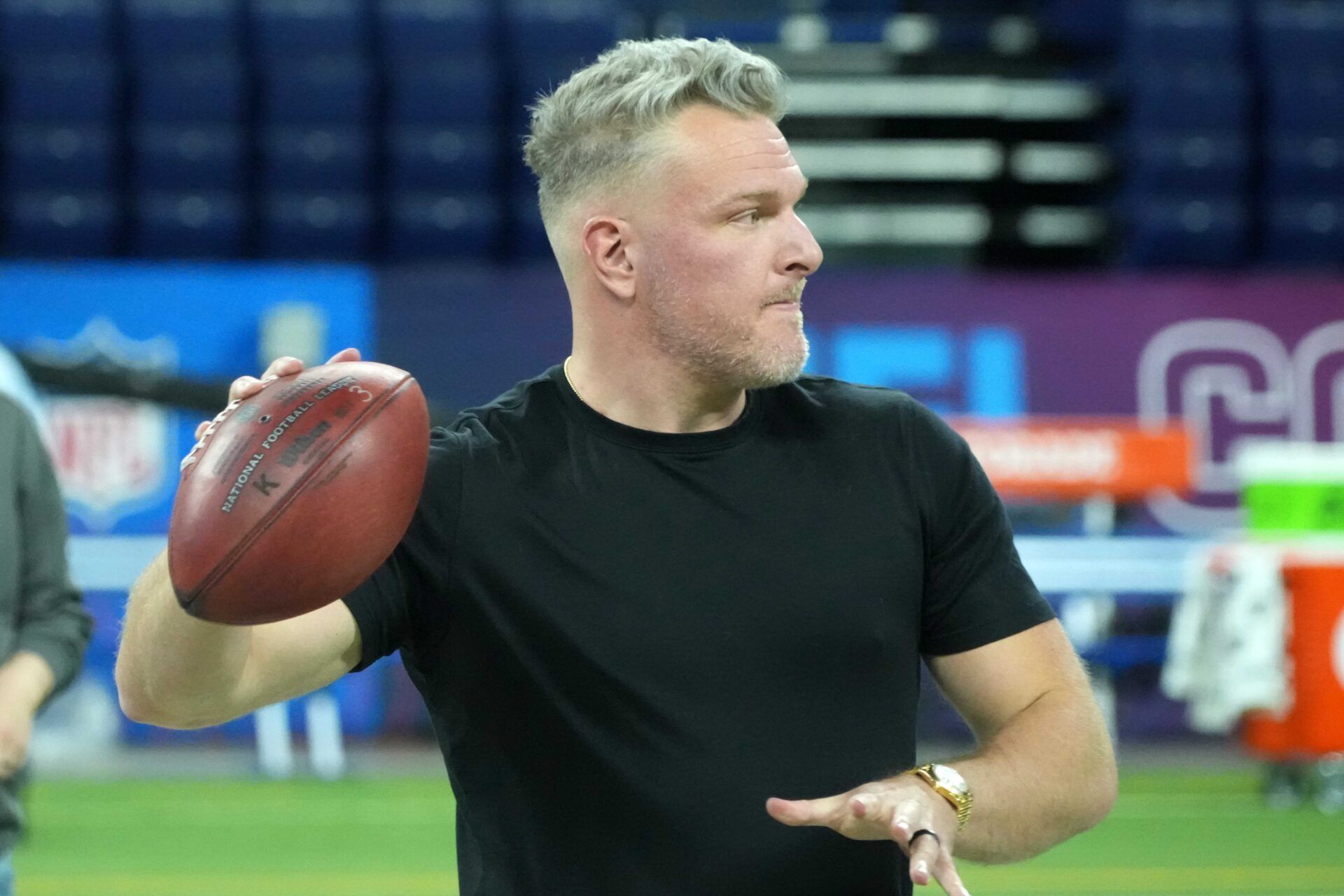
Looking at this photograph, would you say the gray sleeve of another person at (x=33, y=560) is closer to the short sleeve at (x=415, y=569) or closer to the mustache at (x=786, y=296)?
the short sleeve at (x=415, y=569)

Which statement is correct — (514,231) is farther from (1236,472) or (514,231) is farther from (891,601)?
(891,601)

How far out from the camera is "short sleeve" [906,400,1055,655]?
2.09 meters

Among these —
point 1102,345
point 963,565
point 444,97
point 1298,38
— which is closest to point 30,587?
point 963,565

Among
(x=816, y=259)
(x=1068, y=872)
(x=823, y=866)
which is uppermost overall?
(x=816, y=259)

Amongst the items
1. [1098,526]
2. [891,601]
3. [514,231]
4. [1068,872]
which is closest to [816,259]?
[891,601]

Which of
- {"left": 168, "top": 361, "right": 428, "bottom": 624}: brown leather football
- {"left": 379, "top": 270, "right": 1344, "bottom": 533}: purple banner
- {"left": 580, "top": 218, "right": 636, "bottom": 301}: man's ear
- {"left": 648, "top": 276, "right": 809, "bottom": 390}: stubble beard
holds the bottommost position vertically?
{"left": 379, "top": 270, "right": 1344, "bottom": 533}: purple banner

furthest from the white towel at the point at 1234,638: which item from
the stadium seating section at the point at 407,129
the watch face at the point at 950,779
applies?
the watch face at the point at 950,779

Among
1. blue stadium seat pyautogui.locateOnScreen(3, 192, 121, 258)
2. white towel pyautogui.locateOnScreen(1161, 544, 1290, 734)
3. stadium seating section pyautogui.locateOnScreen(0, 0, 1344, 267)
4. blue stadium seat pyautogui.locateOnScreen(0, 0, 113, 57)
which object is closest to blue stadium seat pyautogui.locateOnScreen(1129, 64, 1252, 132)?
stadium seating section pyautogui.locateOnScreen(0, 0, 1344, 267)

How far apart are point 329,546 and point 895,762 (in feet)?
2.23

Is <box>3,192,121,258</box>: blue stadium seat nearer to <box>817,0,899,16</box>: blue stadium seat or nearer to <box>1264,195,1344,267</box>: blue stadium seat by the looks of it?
<box>817,0,899,16</box>: blue stadium seat

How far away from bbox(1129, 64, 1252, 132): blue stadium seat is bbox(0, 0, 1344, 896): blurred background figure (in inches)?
0.8

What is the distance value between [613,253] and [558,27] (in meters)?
8.11

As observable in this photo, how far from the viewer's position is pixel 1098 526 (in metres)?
8.04

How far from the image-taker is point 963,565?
2102mm
